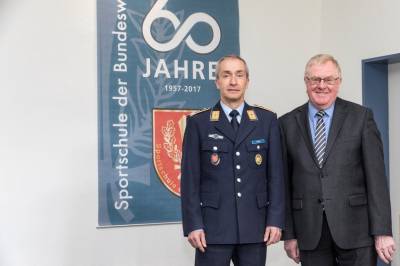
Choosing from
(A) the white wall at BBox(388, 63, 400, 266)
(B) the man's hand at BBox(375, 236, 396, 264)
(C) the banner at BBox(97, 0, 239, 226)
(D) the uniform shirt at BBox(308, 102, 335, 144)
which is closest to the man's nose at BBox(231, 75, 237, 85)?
(D) the uniform shirt at BBox(308, 102, 335, 144)

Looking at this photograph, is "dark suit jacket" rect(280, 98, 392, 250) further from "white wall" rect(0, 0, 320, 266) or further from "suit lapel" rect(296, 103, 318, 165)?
"white wall" rect(0, 0, 320, 266)

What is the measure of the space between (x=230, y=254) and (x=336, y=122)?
73 cm

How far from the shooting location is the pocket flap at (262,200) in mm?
2104

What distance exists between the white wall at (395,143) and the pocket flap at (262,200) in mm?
1840

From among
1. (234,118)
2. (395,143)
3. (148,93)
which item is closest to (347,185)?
(234,118)

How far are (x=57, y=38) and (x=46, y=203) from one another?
1112 millimetres

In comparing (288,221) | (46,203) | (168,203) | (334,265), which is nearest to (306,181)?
(288,221)

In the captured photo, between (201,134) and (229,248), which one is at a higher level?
(201,134)

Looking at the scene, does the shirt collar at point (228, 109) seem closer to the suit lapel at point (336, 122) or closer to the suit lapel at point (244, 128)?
the suit lapel at point (244, 128)

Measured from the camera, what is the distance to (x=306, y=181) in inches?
83.1

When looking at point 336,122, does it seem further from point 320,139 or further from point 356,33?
point 356,33

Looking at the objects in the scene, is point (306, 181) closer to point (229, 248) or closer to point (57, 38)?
point (229, 248)

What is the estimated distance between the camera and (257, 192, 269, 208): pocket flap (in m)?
2.10

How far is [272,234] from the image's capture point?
6.87 ft
